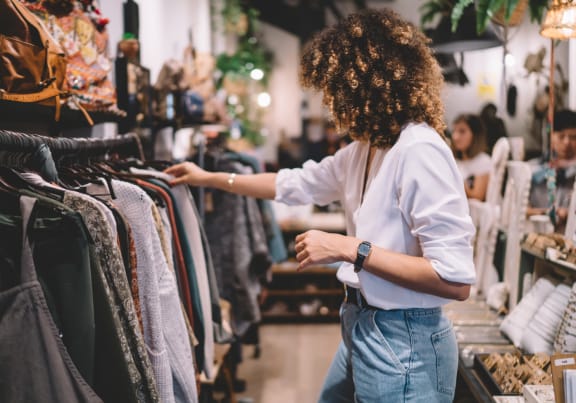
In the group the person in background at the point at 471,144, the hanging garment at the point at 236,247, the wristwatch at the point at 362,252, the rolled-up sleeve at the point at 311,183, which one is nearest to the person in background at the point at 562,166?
the person in background at the point at 471,144

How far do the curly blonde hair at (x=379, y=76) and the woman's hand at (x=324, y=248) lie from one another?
0.94ft

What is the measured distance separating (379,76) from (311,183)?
59 centimetres

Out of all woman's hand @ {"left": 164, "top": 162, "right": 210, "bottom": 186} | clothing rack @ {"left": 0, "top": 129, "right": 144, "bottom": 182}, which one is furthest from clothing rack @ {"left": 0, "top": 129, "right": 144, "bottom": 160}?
woman's hand @ {"left": 164, "top": 162, "right": 210, "bottom": 186}

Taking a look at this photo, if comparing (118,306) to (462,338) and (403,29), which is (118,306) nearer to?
(403,29)

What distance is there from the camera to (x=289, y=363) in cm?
428

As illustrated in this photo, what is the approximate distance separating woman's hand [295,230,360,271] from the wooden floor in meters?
2.36

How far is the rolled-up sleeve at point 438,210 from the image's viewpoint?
1.36 m

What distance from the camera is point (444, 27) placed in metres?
3.55

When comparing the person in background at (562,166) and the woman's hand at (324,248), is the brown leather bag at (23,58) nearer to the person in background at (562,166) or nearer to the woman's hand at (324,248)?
the woman's hand at (324,248)

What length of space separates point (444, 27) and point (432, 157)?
8.08 feet

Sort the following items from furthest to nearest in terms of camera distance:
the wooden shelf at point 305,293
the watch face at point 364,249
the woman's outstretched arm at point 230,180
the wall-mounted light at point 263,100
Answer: the wall-mounted light at point 263,100 → the wooden shelf at point 305,293 → the woman's outstretched arm at point 230,180 → the watch face at point 364,249

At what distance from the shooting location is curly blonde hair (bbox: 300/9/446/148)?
4.82 feet

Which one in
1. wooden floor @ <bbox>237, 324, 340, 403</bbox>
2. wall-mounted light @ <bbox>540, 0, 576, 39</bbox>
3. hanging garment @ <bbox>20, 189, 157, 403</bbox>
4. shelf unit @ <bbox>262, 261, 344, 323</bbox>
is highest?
wall-mounted light @ <bbox>540, 0, 576, 39</bbox>

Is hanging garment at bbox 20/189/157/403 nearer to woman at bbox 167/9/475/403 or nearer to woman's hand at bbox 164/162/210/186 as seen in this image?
woman at bbox 167/9/475/403
